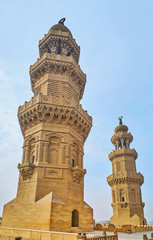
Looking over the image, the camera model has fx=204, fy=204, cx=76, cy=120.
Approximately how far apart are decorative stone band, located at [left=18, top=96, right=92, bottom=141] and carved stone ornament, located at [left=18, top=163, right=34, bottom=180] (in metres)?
3.86

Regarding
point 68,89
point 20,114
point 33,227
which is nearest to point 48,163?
point 33,227

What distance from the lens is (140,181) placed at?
1497 inches

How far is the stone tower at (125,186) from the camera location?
35250 mm

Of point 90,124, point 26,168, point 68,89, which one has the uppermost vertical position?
point 68,89

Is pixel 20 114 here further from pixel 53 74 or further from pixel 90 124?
pixel 90 124

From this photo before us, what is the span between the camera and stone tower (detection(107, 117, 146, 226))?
116 feet

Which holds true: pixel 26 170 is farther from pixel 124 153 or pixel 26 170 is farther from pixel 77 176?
pixel 124 153

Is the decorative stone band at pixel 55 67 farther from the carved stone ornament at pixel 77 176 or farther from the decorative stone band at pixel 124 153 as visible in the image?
the decorative stone band at pixel 124 153

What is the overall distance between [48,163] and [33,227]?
4.58 meters

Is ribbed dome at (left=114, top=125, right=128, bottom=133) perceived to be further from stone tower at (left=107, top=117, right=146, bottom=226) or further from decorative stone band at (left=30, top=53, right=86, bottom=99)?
decorative stone band at (left=30, top=53, right=86, bottom=99)

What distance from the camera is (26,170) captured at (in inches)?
615

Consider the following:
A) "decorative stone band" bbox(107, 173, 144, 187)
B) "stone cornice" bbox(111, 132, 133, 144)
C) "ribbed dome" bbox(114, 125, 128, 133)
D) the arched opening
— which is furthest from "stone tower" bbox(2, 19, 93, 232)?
"ribbed dome" bbox(114, 125, 128, 133)

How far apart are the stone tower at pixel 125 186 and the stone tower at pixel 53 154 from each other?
2120cm

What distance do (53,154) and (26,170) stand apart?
2455mm
